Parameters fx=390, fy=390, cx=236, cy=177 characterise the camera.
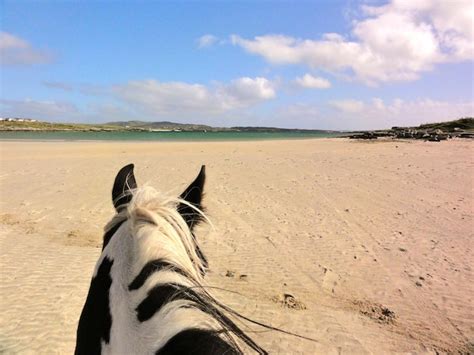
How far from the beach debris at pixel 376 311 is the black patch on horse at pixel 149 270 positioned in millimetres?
4050

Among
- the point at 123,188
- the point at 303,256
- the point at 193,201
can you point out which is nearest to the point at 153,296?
the point at 193,201

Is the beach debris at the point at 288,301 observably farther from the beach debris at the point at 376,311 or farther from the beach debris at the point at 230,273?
the beach debris at the point at 230,273

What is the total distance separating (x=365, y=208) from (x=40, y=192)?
30.7ft

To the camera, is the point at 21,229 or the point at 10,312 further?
the point at 21,229

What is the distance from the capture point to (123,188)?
6.75 ft

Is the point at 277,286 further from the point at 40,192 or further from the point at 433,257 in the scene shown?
→ the point at 40,192

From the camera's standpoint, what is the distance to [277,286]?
5.56 meters

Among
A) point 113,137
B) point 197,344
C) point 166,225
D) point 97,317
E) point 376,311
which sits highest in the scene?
point 166,225

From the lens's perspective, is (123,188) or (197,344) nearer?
(197,344)

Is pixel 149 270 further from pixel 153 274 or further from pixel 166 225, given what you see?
pixel 166 225

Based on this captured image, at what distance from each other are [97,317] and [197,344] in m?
0.68

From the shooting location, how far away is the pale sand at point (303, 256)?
4445 mm

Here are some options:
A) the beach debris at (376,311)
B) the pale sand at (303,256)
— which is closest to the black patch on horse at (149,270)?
the pale sand at (303,256)

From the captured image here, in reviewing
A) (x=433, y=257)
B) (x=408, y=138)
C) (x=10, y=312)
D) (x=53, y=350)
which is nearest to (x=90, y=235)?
(x=10, y=312)
